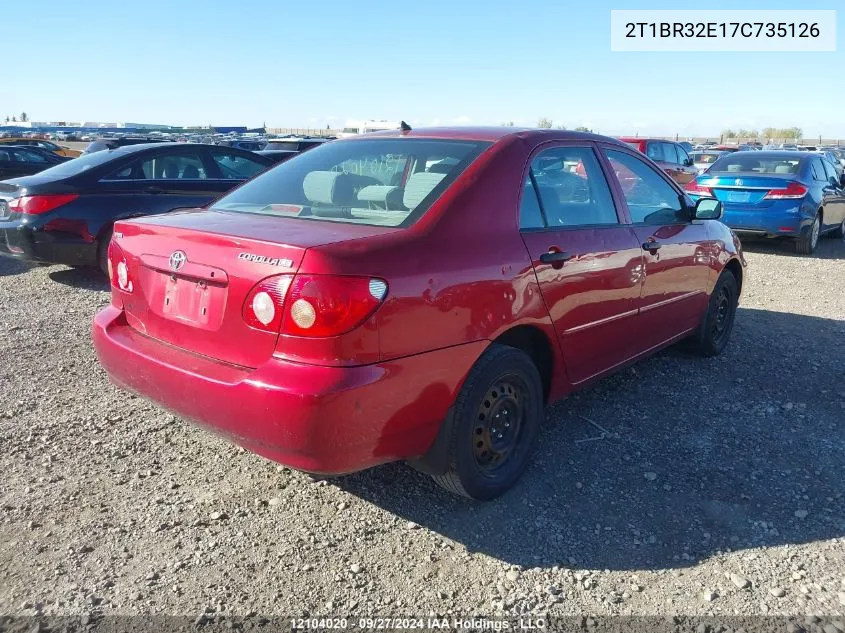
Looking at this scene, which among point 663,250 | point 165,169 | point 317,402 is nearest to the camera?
point 317,402

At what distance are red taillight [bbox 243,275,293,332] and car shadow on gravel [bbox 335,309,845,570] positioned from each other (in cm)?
111

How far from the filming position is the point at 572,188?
360 cm

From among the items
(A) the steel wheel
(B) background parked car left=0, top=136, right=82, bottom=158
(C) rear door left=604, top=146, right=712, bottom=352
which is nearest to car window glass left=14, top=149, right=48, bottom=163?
(B) background parked car left=0, top=136, right=82, bottom=158

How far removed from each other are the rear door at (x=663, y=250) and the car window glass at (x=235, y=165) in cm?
520

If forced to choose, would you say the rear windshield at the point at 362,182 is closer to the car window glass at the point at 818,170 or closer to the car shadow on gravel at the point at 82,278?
the car shadow on gravel at the point at 82,278

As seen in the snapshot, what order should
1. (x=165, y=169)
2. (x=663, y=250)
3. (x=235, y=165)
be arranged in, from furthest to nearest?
(x=235, y=165)
(x=165, y=169)
(x=663, y=250)

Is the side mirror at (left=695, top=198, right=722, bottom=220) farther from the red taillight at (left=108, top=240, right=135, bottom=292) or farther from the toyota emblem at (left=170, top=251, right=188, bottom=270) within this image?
the red taillight at (left=108, top=240, right=135, bottom=292)

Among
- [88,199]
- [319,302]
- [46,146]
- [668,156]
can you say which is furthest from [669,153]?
[46,146]

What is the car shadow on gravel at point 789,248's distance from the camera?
1042cm

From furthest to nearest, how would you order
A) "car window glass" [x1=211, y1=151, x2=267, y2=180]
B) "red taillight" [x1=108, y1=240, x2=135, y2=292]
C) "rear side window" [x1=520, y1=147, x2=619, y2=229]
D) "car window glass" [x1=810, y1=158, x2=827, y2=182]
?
1. "car window glass" [x1=810, y1=158, x2=827, y2=182]
2. "car window glass" [x1=211, y1=151, x2=267, y2=180]
3. "rear side window" [x1=520, y1=147, x2=619, y2=229]
4. "red taillight" [x1=108, y1=240, x2=135, y2=292]

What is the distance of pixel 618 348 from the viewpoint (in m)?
3.88

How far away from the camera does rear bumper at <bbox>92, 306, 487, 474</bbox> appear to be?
7.72 feet

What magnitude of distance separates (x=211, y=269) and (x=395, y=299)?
731 mm

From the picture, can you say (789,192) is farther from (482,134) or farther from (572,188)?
(482,134)
